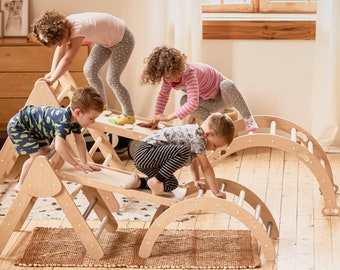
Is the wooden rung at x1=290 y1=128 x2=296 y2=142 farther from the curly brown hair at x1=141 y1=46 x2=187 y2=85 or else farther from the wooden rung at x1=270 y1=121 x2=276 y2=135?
the curly brown hair at x1=141 y1=46 x2=187 y2=85

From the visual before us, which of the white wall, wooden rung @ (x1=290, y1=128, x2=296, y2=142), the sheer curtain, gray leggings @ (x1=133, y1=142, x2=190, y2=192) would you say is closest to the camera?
gray leggings @ (x1=133, y1=142, x2=190, y2=192)

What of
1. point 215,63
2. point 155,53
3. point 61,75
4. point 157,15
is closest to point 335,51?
point 215,63

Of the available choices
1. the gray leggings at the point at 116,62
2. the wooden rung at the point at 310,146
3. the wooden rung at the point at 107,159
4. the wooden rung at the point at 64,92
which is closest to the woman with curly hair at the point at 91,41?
the gray leggings at the point at 116,62

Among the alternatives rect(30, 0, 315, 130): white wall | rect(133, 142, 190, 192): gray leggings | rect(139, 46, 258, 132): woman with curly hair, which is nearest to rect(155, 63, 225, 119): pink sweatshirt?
rect(139, 46, 258, 132): woman with curly hair

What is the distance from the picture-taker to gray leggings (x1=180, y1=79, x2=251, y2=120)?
429cm

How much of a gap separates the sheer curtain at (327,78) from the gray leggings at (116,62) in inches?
54.4

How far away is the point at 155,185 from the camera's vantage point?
140 inches

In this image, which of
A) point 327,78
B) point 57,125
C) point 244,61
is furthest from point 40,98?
point 327,78

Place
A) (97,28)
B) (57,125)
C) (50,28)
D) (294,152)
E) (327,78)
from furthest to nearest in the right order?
(327,78) < (97,28) < (294,152) < (50,28) < (57,125)

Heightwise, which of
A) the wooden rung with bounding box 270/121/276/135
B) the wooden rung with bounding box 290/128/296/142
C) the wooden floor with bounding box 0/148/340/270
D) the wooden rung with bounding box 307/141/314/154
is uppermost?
the wooden rung with bounding box 270/121/276/135

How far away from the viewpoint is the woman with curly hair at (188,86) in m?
3.98

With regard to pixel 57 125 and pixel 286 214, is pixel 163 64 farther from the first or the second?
pixel 286 214

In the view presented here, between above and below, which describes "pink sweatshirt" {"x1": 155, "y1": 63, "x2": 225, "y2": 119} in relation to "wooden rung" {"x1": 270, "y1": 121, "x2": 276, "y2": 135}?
above

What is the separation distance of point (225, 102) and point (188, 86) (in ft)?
1.03
